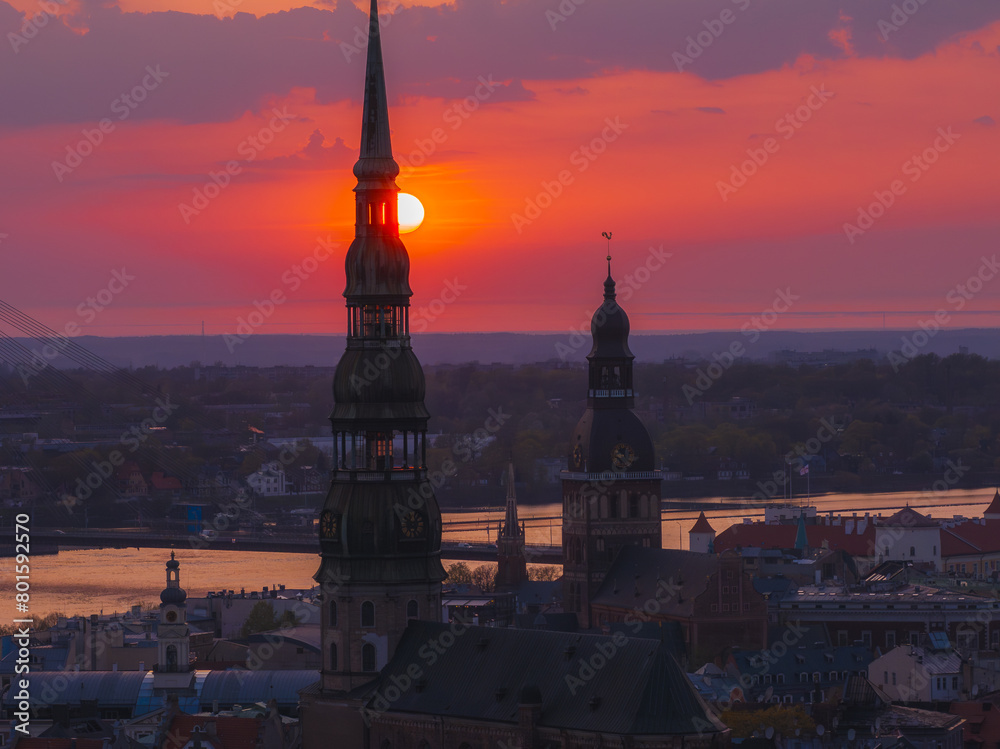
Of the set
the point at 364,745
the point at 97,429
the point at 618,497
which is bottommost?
the point at 364,745

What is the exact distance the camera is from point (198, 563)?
118562 mm

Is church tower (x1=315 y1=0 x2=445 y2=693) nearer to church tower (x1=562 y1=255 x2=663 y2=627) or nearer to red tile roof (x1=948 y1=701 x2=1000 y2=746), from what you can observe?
red tile roof (x1=948 y1=701 x2=1000 y2=746)

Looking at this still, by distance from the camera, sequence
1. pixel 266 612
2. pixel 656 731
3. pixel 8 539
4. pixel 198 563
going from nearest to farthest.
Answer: pixel 656 731
pixel 266 612
pixel 8 539
pixel 198 563

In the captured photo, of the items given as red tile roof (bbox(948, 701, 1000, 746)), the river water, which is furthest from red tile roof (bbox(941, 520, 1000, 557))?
red tile roof (bbox(948, 701, 1000, 746))

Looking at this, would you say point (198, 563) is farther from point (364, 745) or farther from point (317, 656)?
point (364, 745)

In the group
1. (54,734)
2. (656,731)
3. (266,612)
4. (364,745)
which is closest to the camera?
(656,731)

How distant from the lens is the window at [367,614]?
166ft

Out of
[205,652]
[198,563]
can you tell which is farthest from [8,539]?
[205,652]

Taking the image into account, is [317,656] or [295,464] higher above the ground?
[295,464]

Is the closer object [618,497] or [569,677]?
[569,677]

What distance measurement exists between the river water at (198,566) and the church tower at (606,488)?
2217cm

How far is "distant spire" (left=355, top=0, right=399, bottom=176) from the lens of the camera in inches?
2063

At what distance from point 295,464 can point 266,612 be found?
95039 millimetres

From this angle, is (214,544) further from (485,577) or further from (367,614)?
(367,614)
